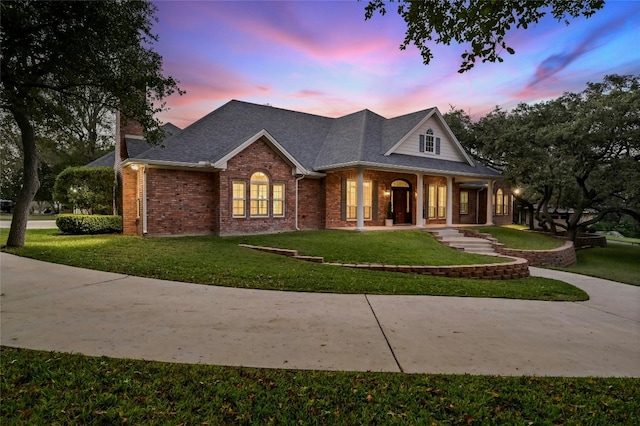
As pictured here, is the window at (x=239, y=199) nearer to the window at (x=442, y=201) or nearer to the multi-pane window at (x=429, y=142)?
the multi-pane window at (x=429, y=142)

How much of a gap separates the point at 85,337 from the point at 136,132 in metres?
14.9

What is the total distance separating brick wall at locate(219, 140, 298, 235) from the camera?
14469 millimetres

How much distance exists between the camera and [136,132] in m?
16.8

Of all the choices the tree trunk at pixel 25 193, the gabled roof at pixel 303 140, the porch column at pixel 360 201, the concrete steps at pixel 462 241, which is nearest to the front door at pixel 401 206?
the gabled roof at pixel 303 140

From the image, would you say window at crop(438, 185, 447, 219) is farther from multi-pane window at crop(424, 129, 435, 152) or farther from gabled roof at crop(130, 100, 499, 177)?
multi-pane window at crop(424, 129, 435, 152)

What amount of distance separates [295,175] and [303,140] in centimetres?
424

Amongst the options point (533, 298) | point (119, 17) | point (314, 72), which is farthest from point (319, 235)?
point (119, 17)

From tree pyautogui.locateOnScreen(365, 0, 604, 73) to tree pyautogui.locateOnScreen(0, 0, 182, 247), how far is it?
5.89 metres

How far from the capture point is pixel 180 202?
46.8 ft

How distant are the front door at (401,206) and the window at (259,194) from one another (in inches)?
322

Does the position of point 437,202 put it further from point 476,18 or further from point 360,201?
point 476,18

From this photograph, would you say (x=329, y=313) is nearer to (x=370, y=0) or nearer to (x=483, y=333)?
(x=483, y=333)

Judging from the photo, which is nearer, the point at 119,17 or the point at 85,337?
the point at 85,337

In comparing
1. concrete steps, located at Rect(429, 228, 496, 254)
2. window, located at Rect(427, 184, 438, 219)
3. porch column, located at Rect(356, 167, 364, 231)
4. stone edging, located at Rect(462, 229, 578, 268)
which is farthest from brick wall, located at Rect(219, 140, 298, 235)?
stone edging, located at Rect(462, 229, 578, 268)
